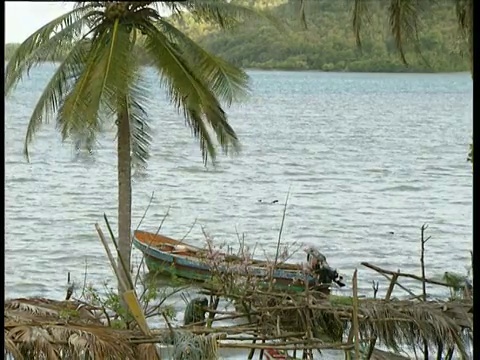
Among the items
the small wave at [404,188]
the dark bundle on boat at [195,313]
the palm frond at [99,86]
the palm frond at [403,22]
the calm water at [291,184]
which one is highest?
the palm frond at [403,22]

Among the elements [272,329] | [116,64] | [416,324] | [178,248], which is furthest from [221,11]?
[416,324]

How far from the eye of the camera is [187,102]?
5.25 meters

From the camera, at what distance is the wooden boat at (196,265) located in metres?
5.33

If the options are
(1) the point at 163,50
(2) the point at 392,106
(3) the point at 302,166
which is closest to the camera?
(1) the point at 163,50

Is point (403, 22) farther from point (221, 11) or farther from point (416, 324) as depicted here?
point (221, 11)

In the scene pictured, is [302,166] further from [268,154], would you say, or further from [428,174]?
[428,174]

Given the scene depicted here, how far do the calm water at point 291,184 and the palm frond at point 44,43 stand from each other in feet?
9.91

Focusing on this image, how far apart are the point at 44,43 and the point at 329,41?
168 cm

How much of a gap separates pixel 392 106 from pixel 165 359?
1070 cm

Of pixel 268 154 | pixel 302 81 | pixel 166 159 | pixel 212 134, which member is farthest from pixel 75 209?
pixel 212 134

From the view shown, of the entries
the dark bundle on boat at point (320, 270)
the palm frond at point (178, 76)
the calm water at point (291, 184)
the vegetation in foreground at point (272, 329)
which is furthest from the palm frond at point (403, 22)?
the calm water at point (291, 184)

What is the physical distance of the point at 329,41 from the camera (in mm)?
4727

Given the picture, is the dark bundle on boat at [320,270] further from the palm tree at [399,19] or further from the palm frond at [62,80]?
the palm tree at [399,19]

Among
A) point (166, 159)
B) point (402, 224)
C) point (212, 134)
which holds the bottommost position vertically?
point (402, 224)
